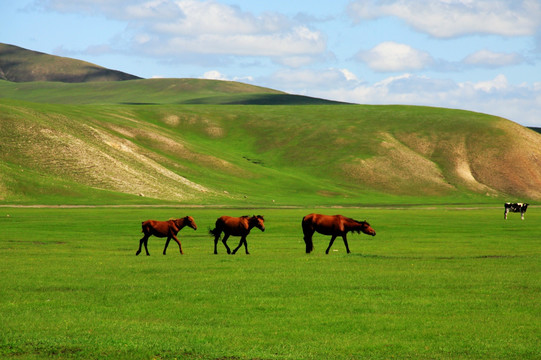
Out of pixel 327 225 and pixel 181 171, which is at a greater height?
pixel 327 225

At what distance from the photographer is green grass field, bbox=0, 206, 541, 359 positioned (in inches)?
645

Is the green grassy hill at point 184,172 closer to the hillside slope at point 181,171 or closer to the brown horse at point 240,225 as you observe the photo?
the hillside slope at point 181,171

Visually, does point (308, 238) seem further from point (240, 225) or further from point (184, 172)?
point (184, 172)

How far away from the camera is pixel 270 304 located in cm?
2181

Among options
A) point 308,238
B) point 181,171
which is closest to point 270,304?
point 308,238

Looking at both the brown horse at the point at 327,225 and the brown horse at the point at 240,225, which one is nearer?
the brown horse at the point at 240,225

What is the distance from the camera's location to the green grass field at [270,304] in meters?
16.4

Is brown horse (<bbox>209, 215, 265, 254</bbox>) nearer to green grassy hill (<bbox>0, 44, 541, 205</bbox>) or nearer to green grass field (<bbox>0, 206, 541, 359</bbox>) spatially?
green grass field (<bbox>0, 206, 541, 359</bbox>)

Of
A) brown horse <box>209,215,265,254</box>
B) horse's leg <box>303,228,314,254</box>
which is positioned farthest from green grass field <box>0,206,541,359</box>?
brown horse <box>209,215,265,254</box>

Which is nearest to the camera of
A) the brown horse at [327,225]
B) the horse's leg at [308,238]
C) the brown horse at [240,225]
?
the brown horse at [240,225]

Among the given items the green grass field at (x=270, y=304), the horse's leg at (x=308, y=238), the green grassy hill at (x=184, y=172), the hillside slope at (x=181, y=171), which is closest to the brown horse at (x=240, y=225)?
the green grass field at (x=270, y=304)

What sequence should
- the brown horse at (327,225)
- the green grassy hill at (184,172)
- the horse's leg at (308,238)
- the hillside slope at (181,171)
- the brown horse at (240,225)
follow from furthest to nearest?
the hillside slope at (181,171) < the green grassy hill at (184,172) < the horse's leg at (308,238) < the brown horse at (327,225) < the brown horse at (240,225)

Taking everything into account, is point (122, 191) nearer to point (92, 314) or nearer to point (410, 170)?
point (410, 170)

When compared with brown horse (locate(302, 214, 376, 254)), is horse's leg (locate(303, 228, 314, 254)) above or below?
below
